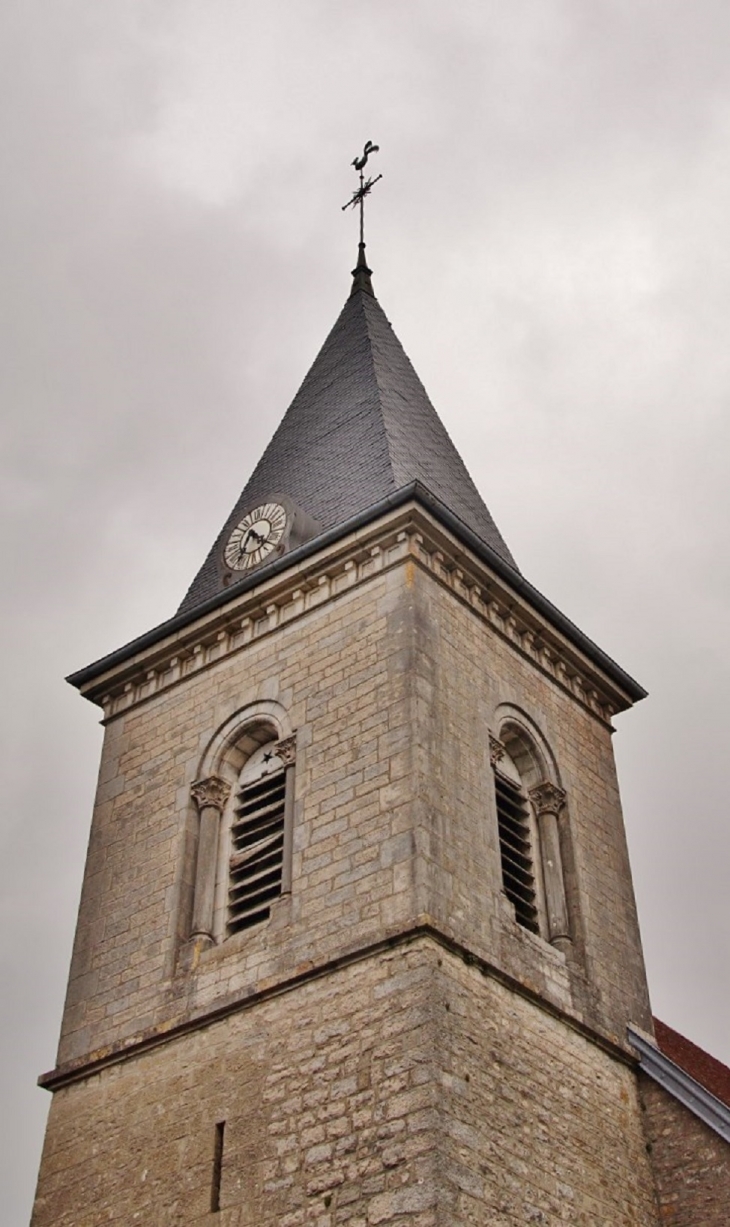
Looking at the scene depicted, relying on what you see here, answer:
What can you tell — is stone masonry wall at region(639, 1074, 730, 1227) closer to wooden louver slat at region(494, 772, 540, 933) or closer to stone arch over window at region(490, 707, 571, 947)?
stone arch over window at region(490, 707, 571, 947)

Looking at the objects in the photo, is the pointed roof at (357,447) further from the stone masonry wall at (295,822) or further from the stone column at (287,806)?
the stone column at (287,806)

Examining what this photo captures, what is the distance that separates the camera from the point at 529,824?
13898 millimetres

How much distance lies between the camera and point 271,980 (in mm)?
11727

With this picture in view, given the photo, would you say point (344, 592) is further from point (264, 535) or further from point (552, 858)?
point (552, 858)

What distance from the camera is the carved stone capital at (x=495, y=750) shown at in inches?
530

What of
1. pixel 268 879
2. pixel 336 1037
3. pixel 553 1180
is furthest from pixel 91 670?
pixel 553 1180

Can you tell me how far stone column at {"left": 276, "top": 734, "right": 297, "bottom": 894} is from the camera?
12484 millimetres

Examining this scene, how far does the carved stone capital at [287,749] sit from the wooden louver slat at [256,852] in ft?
0.72

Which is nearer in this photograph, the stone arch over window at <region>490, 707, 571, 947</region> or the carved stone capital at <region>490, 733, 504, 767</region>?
the stone arch over window at <region>490, 707, 571, 947</region>

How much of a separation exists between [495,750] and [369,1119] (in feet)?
13.1

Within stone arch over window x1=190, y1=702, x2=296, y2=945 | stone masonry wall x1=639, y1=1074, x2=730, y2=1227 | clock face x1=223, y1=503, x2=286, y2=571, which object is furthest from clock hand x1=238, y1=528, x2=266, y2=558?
stone masonry wall x1=639, y1=1074, x2=730, y2=1227

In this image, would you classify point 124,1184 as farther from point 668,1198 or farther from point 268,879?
point 668,1198

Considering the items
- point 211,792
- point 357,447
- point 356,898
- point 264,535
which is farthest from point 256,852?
point 357,447

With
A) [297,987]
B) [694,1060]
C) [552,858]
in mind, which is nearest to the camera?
[297,987]
